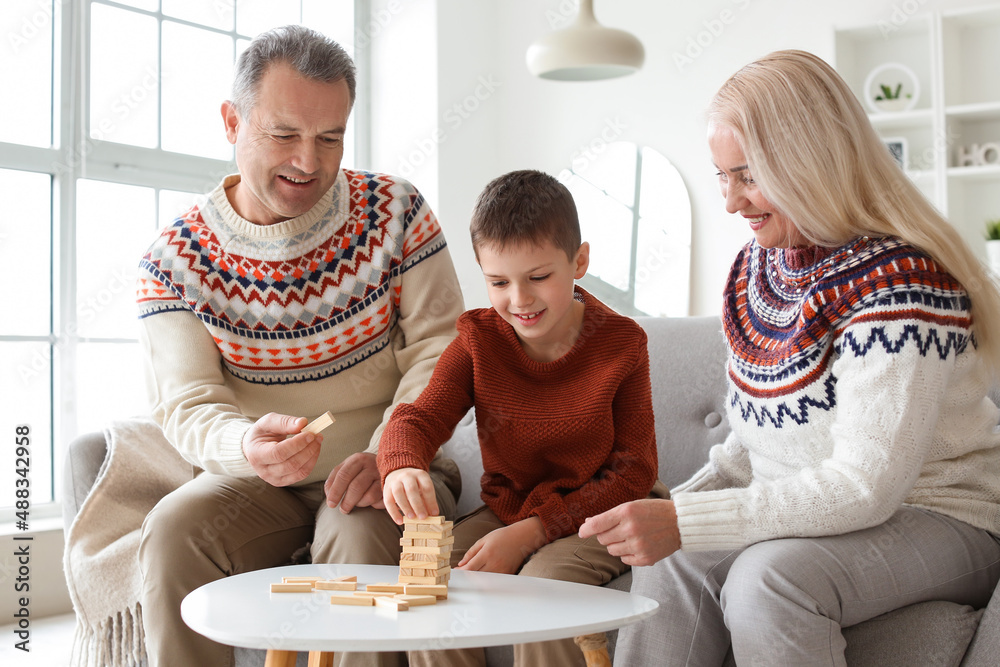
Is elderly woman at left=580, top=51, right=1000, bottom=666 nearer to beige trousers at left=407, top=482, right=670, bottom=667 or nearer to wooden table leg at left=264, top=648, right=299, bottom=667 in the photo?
beige trousers at left=407, top=482, right=670, bottom=667

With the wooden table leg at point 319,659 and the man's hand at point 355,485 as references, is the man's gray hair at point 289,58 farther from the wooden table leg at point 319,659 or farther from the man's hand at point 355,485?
the wooden table leg at point 319,659

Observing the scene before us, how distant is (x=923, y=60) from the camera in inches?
151

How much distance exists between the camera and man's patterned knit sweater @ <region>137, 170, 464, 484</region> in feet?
5.32

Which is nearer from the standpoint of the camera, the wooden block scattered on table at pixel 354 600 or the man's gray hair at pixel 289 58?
the wooden block scattered on table at pixel 354 600

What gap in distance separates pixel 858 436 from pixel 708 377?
768mm

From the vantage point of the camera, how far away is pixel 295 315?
64.1 inches

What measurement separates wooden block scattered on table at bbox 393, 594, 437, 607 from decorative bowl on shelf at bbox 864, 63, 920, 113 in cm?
353

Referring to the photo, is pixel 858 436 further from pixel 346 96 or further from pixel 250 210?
pixel 250 210

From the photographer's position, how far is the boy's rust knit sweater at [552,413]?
4.68ft

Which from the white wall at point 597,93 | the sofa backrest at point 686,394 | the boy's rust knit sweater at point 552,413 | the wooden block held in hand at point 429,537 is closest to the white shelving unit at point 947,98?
the white wall at point 597,93

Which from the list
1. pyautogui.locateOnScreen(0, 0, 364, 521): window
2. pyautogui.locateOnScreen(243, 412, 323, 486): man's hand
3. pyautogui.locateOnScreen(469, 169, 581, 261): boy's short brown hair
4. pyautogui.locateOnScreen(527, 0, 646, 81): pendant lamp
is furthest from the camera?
pyautogui.locateOnScreen(0, 0, 364, 521): window

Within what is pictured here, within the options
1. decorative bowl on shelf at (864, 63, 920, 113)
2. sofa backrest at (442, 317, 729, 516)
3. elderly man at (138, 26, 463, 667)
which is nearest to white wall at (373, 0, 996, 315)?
decorative bowl on shelf at (864, 63, 920, 113)

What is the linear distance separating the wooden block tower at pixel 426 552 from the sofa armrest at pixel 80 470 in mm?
1020

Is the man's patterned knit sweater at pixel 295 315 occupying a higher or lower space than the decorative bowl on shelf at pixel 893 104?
lower
